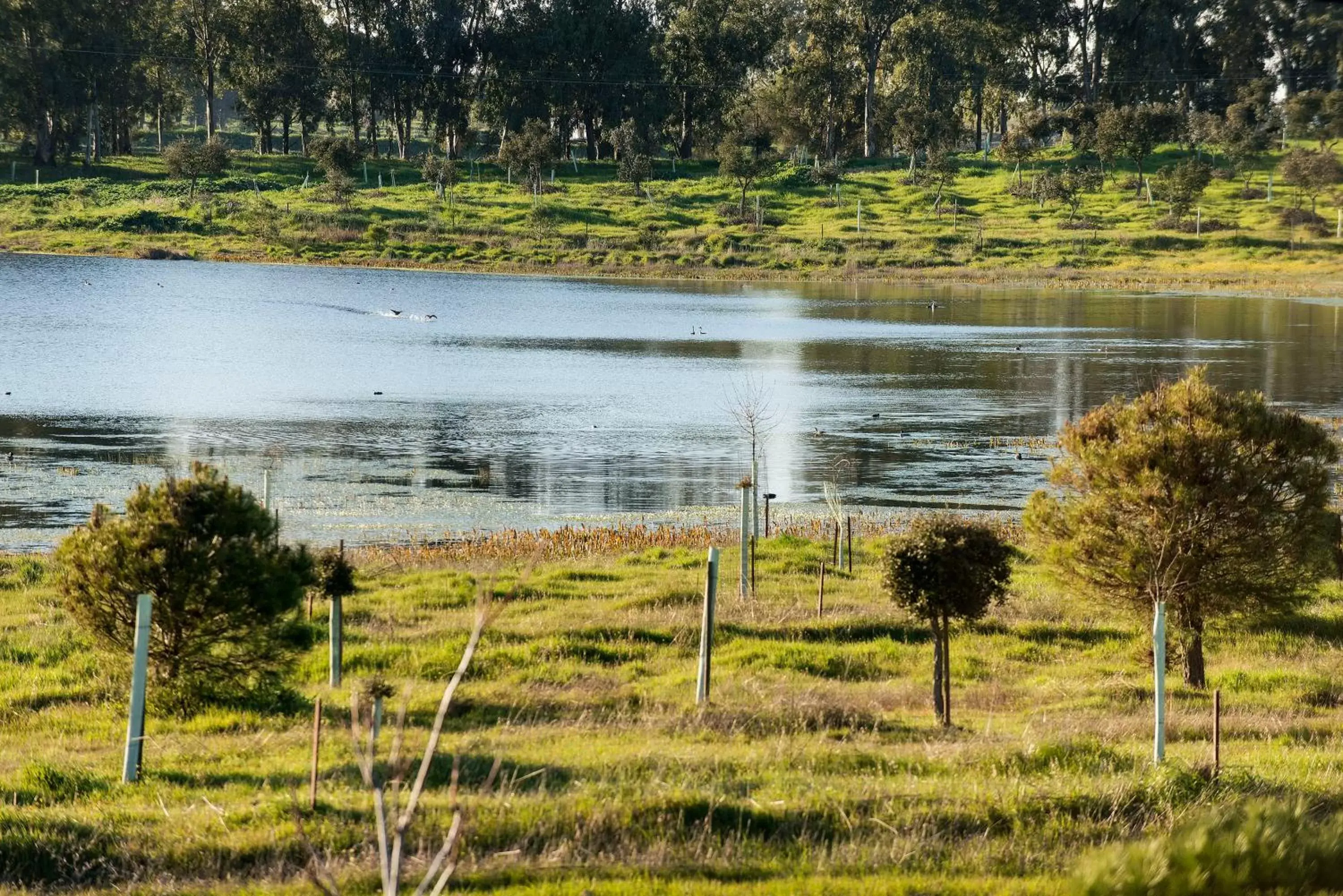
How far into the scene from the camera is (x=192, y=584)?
12445 mm

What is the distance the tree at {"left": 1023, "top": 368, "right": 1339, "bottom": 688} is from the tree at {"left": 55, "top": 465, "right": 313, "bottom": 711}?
9172 mm

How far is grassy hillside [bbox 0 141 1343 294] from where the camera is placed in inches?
3971

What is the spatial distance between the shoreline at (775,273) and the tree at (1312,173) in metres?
16.2

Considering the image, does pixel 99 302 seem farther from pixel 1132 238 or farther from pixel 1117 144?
pixel 1117 144

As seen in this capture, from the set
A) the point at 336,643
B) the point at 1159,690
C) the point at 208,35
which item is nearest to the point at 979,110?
the point at 208,35

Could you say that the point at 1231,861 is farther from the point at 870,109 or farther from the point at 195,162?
the point at 870,109

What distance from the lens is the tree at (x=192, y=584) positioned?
12484 mm

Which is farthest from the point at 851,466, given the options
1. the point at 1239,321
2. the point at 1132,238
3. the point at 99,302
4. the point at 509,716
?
the point at 1132,238

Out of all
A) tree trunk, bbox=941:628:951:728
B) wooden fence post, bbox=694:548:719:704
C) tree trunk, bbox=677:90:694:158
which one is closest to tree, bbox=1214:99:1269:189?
tree trunk, bbox=677:90:694:158

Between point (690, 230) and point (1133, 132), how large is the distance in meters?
35.5

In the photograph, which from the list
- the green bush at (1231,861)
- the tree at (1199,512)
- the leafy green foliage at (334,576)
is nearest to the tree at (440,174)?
the tree at (1199,512)

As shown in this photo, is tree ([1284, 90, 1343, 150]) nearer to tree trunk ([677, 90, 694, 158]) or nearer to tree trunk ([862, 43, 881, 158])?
tree trunk ([862, 43, 881, 158])

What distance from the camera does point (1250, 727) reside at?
14078 mm

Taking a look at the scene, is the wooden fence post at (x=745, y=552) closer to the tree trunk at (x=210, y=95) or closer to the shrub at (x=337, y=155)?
the shrub at (x=337, y=155)
